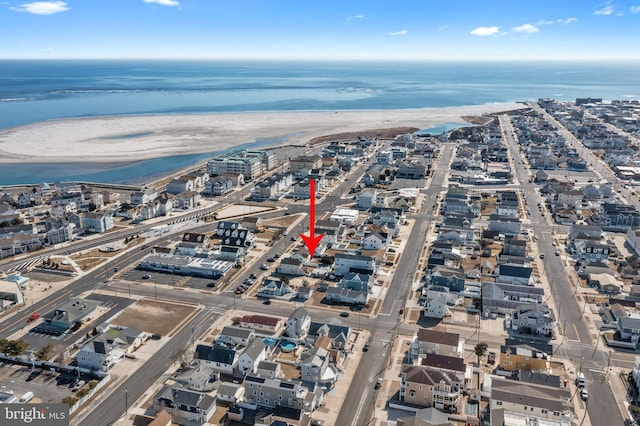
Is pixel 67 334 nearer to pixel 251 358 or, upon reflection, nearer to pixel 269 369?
pixel 251 358

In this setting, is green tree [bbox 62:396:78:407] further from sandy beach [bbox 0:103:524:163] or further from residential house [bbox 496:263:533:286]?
sandy beach [bbox 0:103:524:163]

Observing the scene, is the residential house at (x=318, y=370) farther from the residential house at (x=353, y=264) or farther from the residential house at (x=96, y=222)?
the residential house at (x=96, y=222)

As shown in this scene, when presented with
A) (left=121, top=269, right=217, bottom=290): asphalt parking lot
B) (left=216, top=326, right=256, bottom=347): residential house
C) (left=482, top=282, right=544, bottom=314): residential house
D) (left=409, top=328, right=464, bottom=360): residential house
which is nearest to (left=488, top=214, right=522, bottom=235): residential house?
(left=482, top=282, right=544, bottom=314): residential house

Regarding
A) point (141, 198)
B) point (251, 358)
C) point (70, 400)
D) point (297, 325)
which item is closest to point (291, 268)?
point (297, 325)

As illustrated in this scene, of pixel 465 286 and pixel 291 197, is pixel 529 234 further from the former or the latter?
pixel 291 197

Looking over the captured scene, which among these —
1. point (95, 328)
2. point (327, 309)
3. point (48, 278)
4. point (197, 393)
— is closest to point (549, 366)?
point (327, 309)
